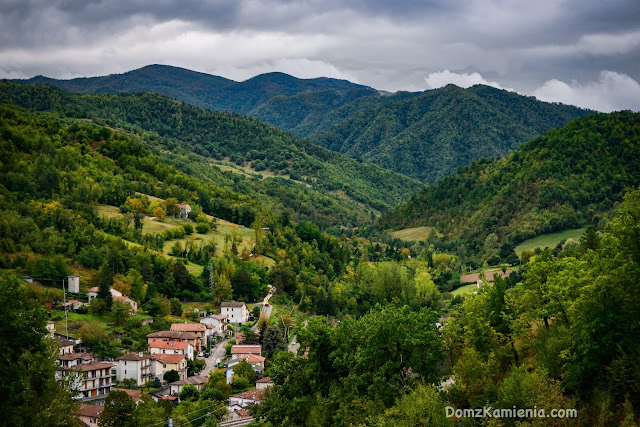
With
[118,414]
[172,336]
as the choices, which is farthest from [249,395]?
[172,336]

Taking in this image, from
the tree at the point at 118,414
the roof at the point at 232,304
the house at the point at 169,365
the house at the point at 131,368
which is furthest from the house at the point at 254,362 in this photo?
the tree at the point at 118,414

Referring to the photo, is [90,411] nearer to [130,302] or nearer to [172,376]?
[172,376]

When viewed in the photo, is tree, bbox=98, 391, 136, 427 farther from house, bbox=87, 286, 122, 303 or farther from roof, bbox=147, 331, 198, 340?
house, bbox=87, 286, 122, 303

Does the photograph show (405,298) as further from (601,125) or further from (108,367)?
(601,125)

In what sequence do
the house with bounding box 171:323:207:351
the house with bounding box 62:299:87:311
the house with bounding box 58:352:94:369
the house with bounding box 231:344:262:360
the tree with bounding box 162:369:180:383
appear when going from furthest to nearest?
the house with bounding box 62:299:87:311 < the house with bounding box 171:323:207:351 < the house with bounding box 231:344:262:360 < the tree with bounding box 162:369:180:383 < the house with bounding box 58:352:94:369

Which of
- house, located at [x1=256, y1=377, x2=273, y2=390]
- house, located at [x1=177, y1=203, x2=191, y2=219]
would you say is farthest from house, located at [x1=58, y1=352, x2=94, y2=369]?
house, located at [x1=177, y1=203, x2=191, y2=219]

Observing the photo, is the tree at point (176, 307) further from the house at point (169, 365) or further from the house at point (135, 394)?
the house at point (135, 394)
